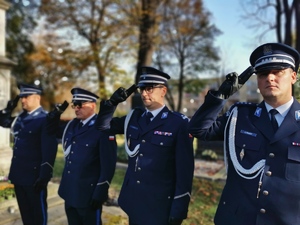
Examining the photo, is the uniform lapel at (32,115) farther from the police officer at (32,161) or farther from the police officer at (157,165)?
the police officer at (157,165)

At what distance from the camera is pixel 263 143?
199 centimetres

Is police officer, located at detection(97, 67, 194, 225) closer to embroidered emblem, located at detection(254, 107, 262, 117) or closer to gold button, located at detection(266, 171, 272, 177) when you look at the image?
embroidered emblem, located at detection(254, 107, 262, 117)

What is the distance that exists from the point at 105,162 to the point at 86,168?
24 centimetres

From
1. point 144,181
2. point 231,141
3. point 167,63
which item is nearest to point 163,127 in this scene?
point 144,181

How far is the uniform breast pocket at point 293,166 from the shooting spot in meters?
1.86

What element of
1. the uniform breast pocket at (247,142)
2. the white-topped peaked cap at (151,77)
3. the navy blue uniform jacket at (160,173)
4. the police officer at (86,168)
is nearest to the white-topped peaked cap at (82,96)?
the police officer at (86,168)

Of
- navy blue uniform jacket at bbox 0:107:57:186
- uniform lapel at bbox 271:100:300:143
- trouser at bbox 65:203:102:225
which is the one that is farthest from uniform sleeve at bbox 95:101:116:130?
uniform lapel at bbox 271:100:300:143

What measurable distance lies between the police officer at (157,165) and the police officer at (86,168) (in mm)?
447

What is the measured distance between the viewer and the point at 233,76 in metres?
2.10

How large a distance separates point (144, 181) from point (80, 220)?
1.15 meters

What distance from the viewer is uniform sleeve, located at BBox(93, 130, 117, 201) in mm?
3180

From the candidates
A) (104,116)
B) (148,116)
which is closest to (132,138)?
(148,116)

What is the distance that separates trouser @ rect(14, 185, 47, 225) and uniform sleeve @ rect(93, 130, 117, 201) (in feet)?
3.70

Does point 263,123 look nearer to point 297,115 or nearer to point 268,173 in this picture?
point 297,115
